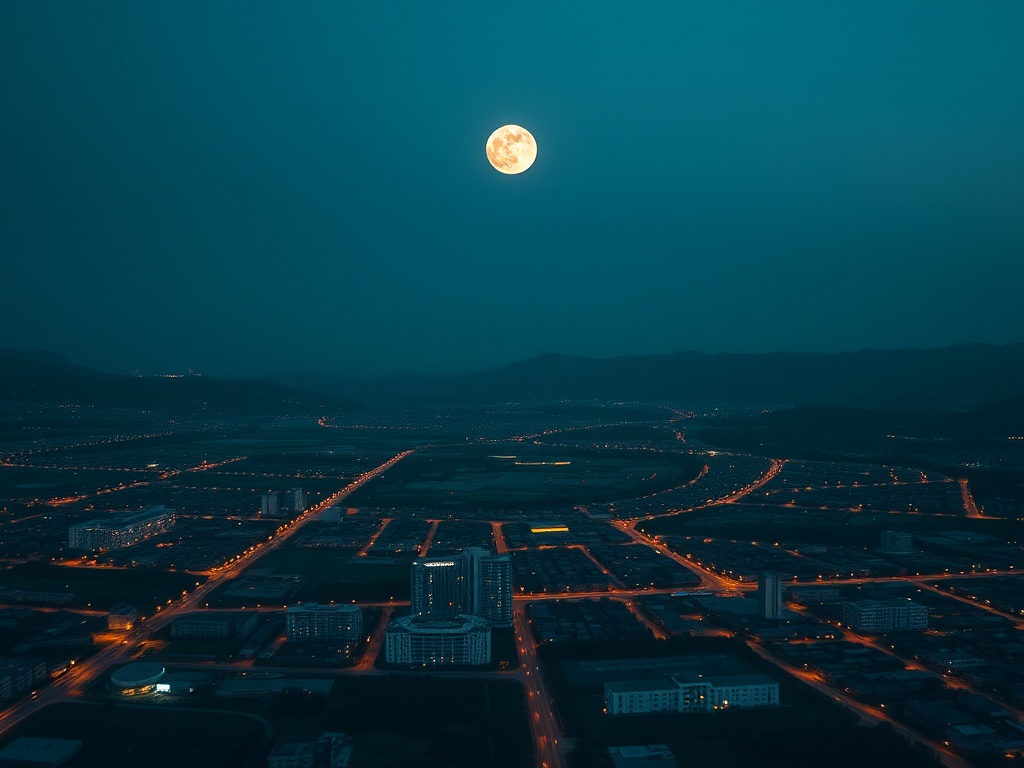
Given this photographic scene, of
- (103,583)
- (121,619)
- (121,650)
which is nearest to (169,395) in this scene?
(103,583)

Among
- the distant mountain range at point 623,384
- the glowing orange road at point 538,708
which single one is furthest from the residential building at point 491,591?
the distant mountain range at point 623,384

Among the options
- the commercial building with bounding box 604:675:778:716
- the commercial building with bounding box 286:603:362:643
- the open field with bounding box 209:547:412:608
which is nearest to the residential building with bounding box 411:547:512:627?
the commercial building with bounding box 286:603:362:643

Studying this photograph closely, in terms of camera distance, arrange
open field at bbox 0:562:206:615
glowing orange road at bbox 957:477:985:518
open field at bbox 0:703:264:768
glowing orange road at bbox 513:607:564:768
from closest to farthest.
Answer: open field at bbox 0:703:264:768
glowing orange road at bbox 513:607:564:768
open field at bbox 0:562:206:615
glowing orange road at bbox 957:477:985:518

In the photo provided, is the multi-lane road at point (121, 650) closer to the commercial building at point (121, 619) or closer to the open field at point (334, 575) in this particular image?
the commercial building at point (121, 619)

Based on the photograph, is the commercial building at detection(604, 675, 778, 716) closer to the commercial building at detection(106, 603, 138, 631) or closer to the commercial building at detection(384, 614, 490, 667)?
the commercial building at detection(384, 614, 490, 667)

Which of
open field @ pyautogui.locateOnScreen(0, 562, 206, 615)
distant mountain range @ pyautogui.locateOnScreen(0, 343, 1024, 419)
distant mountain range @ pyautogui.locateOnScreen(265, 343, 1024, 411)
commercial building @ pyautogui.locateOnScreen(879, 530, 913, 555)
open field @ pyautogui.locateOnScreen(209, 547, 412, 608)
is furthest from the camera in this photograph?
distant mountain range @ pyautogui.locateOnScreen(265, 343, 1024, 411)

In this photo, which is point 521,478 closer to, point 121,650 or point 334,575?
point 334,575

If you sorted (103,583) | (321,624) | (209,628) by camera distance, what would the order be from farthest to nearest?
(103,583), (209,628), (321,624)
